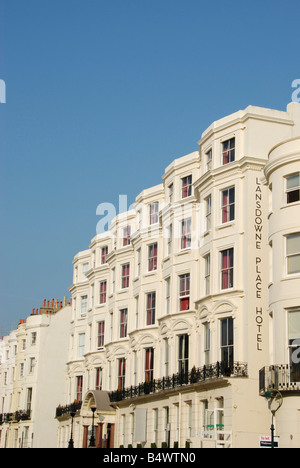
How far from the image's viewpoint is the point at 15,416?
234 ft

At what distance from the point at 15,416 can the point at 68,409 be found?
497 inches

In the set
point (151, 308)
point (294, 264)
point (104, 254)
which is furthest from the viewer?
point (104, 254)

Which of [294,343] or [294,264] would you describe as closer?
[294,343]

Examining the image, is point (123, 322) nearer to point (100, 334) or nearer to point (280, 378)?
point (100, 334)

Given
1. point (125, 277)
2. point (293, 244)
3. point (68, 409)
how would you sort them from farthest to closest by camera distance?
point (68, 409) < point (125, 277) < point (293, 244)

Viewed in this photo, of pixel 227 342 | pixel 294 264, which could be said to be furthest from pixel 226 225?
pixel 294 264

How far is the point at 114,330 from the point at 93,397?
489cm

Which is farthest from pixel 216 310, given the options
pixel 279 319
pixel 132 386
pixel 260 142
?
pixel 132 386

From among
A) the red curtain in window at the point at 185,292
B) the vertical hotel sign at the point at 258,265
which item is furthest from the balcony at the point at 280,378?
the red curtain in window at the point at 185,292

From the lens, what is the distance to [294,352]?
103 ft

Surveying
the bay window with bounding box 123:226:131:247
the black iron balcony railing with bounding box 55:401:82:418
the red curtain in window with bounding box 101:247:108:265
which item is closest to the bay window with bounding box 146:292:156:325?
the bay window with bounding box 123:226:131:247

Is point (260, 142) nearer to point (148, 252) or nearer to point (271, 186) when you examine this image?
point (271, 186)
